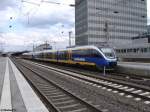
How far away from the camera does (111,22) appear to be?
10625 centimetres

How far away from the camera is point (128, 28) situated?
11269 cm

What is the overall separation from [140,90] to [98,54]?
15.3 m

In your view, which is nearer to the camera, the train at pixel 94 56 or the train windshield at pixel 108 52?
the train at pixel 94 56

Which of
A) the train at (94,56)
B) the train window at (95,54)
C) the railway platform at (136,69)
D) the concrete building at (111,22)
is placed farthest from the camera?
the concrete building at (111,22)

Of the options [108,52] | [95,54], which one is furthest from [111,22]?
[108,52]

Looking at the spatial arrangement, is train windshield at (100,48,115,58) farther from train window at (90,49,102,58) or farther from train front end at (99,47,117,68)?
train window at (90,49,102,58)

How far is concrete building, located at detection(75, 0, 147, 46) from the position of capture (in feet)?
306

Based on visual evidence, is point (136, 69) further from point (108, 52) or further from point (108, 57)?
point (108, 52)

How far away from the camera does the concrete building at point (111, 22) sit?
3676 inches

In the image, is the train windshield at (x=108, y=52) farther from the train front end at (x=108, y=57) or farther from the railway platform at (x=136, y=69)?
the railway platform at (x=136, y=69)

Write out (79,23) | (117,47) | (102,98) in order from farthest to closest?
(79,23), (117,47), (102,98)

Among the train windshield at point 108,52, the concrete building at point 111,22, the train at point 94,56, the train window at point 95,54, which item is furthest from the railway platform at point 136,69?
the concrete building at point 111,22

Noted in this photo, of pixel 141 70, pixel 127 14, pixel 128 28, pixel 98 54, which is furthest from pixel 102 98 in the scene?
pixel 128 28

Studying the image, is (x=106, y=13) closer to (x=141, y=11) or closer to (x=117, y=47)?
(x=141, y=11)
